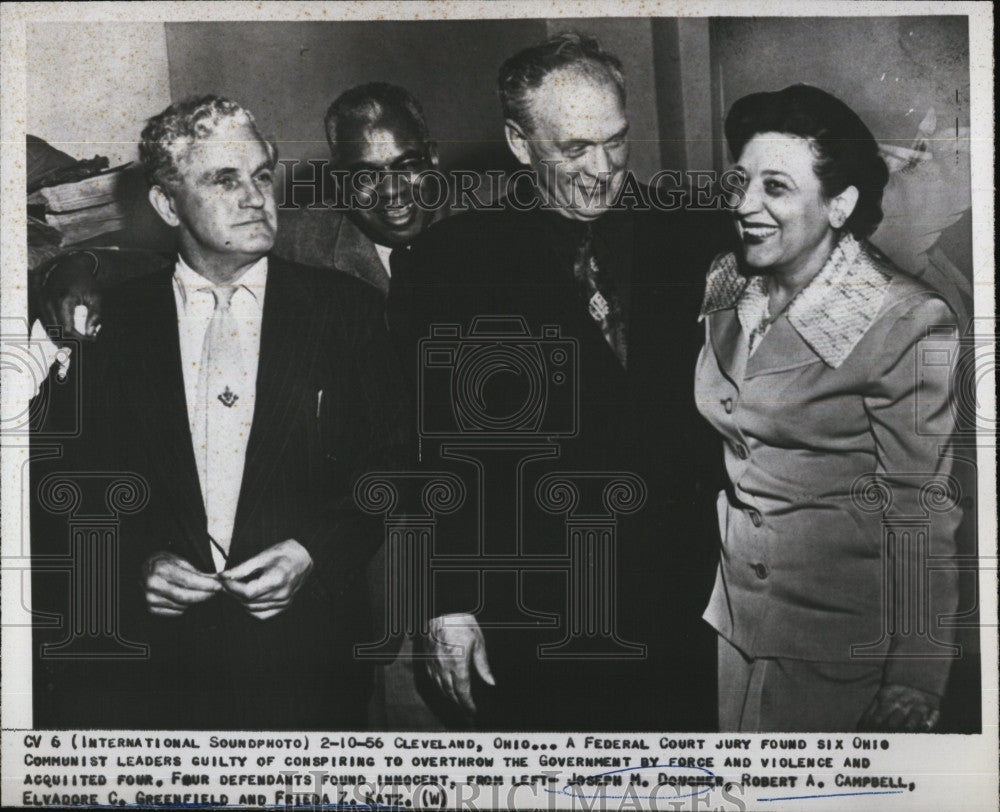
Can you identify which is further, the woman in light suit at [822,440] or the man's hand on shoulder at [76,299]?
the man's hand on shoulder at [76,299]

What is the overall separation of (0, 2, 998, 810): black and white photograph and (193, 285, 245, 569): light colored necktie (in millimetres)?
12

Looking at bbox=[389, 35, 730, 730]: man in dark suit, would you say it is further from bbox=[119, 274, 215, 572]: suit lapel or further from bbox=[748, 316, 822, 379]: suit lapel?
bbox=[119, 274, 215, 572]: suit lapel

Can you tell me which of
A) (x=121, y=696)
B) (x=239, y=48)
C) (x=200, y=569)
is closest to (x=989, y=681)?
(x=200, y=569)

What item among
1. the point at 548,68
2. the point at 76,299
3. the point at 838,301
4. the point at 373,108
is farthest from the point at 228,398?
the point at 838,301

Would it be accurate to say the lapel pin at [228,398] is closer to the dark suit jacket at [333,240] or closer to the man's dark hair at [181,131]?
the dark suit jacket at [333,240]

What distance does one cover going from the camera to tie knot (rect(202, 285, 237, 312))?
126 inches

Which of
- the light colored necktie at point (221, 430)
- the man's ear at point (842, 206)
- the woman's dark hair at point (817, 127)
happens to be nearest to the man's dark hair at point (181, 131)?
the light colored necktie at point (221, 430)

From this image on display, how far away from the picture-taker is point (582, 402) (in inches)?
124

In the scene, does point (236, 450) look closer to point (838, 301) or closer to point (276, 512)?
point (276, 512)

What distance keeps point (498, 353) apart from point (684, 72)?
113 centimetres

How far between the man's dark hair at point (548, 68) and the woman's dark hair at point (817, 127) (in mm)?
419

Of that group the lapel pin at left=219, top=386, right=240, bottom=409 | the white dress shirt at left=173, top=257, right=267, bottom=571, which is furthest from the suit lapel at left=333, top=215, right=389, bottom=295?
the lapel pin at left=219, top=386, right=240, bottom=409

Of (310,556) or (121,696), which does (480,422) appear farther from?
(121,696)

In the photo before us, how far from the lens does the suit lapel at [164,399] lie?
318 centimetres
